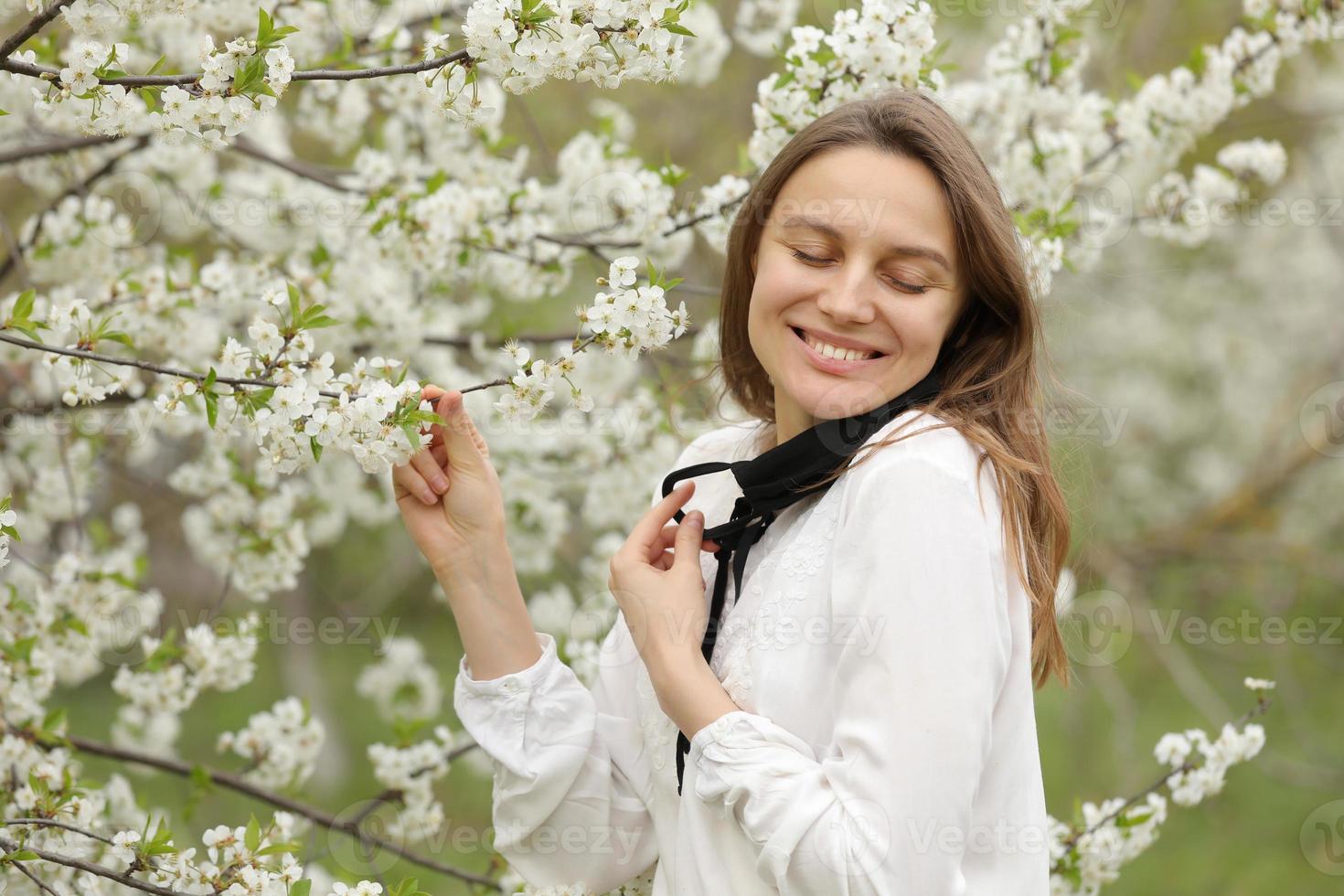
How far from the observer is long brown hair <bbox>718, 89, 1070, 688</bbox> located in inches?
60.9

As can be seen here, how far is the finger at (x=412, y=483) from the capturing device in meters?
1.83

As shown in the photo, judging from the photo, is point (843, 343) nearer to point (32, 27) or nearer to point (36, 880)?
point (32, 27)

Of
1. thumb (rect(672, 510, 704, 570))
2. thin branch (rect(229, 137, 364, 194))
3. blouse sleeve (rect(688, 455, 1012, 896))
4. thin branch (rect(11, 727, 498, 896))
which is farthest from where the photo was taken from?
thin branch (rect(229, 137, 364, 194))

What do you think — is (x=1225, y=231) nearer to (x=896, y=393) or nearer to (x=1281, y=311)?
(x=1281, y=311)

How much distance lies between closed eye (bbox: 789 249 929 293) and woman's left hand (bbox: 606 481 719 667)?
37 cm

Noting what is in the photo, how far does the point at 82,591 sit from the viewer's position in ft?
8.46

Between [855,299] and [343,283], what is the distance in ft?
5.70

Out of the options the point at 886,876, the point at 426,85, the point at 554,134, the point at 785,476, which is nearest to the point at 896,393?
the point at 785,476

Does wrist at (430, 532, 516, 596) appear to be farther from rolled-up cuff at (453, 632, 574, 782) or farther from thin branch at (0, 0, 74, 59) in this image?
thin branch at (0, 0, 74, 59)

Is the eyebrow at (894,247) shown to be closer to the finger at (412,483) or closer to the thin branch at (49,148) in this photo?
the finger at (412,483)

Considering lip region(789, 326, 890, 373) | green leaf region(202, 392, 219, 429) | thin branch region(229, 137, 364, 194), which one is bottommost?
lip region(789, 326, 890, 373)

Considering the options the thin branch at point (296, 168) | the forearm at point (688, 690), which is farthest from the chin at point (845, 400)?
the thin branch at point (296, 168)

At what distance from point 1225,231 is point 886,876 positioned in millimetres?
6285

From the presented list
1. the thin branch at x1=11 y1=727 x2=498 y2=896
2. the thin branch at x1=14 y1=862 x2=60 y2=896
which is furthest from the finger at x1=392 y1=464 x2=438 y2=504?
the thin branch at x1=11 y1=727 x2=498 y2=896
